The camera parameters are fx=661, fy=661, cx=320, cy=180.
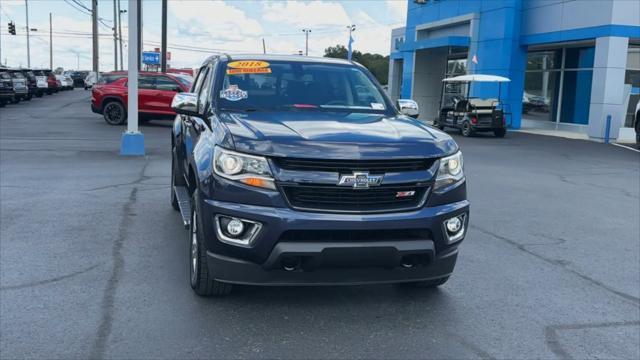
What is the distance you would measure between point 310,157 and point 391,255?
82 cm

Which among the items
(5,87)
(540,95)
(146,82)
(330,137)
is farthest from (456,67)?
(330,137)

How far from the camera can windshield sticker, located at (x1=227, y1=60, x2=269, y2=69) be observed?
5.82 m

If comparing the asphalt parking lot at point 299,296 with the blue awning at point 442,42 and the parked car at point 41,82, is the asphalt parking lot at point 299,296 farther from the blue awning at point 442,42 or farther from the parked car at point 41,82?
the parked car at point 41,82

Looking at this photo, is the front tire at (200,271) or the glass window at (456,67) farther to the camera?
the glass window at (456,67)

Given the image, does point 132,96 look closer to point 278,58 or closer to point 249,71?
point 278,58

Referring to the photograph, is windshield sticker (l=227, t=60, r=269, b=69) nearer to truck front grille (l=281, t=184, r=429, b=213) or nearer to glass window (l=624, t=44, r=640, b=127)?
truck front grille (l=281, t=184, r=429, b=213)

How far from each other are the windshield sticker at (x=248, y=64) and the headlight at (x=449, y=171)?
206 centimetres

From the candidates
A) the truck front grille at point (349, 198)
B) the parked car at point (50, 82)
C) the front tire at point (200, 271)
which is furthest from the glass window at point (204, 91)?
the parked car at point (50, 82)

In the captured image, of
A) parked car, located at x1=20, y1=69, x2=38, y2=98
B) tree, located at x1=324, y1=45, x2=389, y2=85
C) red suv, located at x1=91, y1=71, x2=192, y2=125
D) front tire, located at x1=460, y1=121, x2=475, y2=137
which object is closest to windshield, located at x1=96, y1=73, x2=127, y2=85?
red suv, located at x1=91, y1=71, x2=192, y2=125

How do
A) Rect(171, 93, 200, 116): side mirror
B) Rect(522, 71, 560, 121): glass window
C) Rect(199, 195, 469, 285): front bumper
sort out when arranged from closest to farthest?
Rect(199, 195, 469, 285): front bumper, Rect(171, 93, 200, 116): side mirror, Rect(522, 71, 560, 121): glass window

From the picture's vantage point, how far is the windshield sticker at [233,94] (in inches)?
217

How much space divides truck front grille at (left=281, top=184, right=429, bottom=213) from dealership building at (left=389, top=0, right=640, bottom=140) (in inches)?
872

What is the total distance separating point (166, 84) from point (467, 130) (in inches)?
422

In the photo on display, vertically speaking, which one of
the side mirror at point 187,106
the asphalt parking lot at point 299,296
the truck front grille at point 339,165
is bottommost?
the asphalt parking lot at point 299,296
